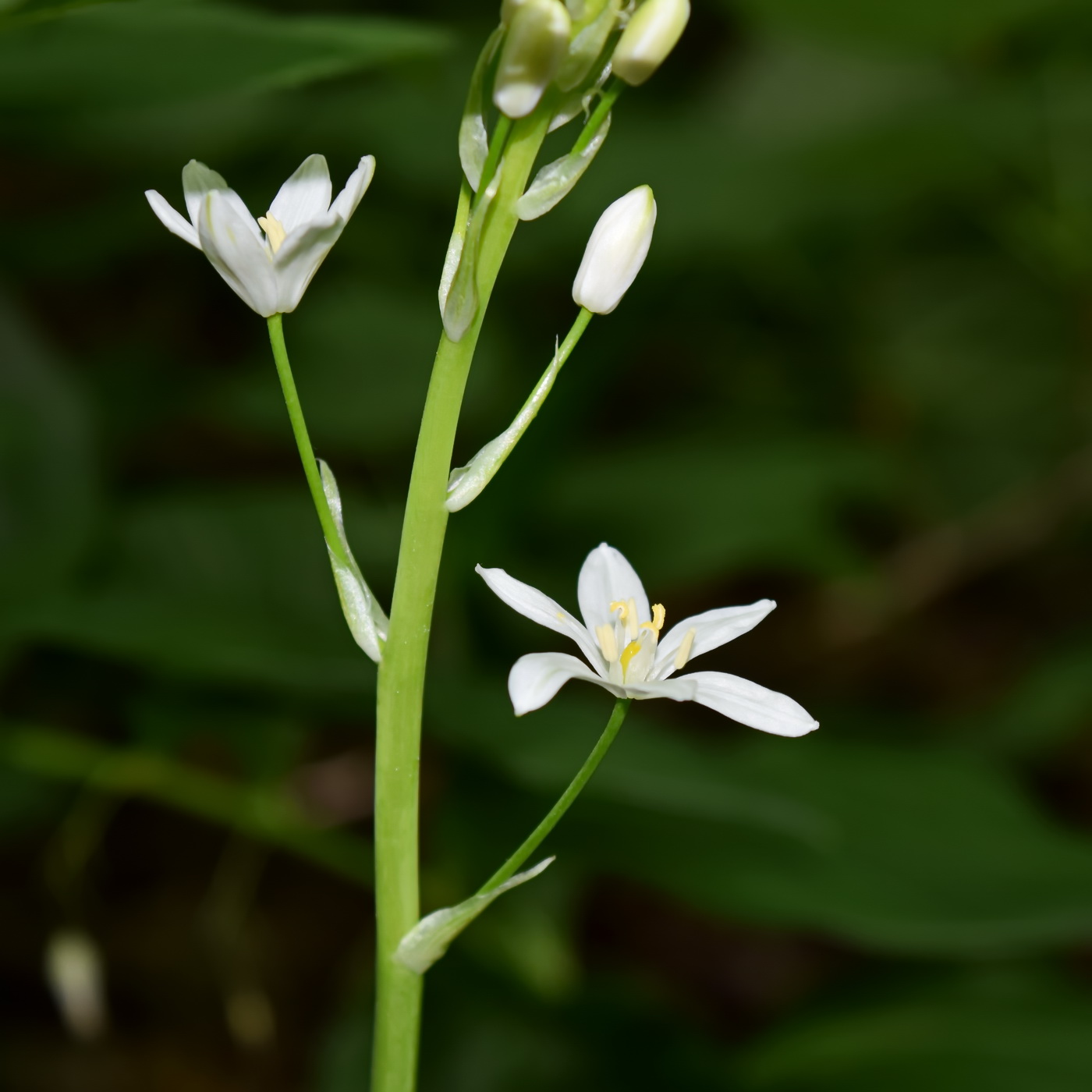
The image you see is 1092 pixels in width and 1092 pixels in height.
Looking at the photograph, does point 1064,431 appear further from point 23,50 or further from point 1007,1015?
point 23,50

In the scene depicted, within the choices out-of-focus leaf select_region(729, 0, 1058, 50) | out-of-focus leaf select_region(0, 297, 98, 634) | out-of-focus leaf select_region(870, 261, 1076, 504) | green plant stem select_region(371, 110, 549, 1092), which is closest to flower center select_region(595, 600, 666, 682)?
green plant stem select_region(371, 110, 549, 1092)

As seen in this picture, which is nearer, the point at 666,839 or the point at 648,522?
the point at 666,839

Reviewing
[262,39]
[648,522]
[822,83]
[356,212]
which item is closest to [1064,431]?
[822,83]

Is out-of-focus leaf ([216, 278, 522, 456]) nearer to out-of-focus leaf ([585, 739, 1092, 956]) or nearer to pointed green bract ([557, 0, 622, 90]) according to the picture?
out-of-focus leaf ([585, 739, 1092, 956])

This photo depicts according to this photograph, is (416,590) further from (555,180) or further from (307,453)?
(555,180)

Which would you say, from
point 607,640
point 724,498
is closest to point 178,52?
point 607,640

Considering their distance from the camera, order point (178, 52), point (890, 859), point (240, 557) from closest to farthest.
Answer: point (178, 52) < point (890, 859) < point (240, 557)
